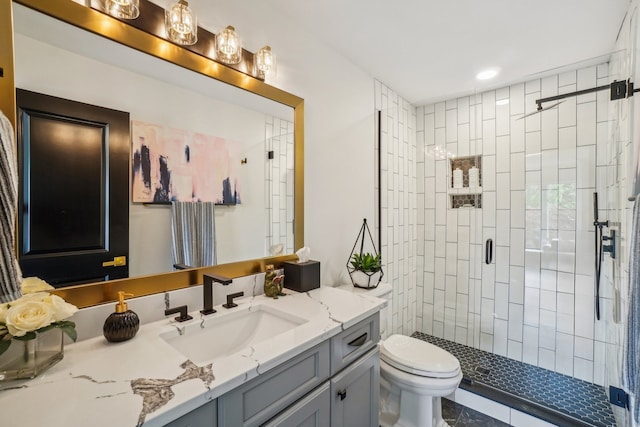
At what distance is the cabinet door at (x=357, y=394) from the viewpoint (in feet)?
3.61

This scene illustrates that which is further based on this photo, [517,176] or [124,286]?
[517,176]

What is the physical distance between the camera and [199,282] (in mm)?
1214

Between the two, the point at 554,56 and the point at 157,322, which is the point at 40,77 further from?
the point at 554,56

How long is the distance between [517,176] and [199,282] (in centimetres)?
253

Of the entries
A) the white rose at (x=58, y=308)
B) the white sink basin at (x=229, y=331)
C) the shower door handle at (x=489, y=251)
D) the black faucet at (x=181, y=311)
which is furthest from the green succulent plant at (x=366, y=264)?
the white rose at (x=58, y=308)

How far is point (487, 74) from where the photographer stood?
7.39 feet

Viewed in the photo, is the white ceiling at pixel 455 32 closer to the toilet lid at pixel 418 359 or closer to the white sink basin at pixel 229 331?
the white sink basin at pixel 229 331

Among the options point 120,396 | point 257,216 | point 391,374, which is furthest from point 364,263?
point 120,396

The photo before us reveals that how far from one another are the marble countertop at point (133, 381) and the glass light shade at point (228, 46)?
3.72 feet

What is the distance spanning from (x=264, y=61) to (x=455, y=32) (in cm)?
118

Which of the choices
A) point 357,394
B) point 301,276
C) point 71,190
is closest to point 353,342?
point 357,394

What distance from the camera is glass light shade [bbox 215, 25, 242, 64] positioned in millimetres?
1257

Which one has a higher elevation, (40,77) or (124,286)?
(40,77)

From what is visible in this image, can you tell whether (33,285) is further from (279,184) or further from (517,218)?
(517,218)
